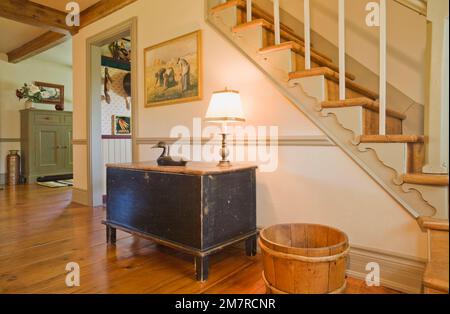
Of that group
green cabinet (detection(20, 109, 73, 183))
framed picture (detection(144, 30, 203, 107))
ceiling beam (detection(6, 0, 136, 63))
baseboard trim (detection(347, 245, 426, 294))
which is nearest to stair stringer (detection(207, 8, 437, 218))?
baseboard trim (detection(347, 245, 426, 294))

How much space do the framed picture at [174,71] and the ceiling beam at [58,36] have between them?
0.80m

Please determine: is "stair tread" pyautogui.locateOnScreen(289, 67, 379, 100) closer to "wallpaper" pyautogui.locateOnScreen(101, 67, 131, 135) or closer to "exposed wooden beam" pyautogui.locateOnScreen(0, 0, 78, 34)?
"wallpaper" pyautogui.locateOnScreen(101, 67, 131, 135)

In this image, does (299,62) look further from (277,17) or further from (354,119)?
(354,119)

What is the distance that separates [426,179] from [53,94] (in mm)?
6756

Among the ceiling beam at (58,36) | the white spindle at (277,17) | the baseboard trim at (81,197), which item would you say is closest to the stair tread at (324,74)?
the white spindle at (277,17)

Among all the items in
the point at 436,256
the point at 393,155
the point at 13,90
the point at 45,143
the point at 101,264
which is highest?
the point at 13,90

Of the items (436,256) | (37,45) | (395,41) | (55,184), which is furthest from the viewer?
(55,184)

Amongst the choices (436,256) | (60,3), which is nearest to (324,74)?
(436,256)

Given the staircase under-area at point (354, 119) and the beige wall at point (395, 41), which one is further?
the beige wall at point (395, 41)

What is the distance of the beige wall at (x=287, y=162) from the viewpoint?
5.30 ft

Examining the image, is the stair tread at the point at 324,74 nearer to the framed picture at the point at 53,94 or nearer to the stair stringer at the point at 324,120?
the stair stringer at the point at 324,120

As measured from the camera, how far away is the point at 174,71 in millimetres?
2625

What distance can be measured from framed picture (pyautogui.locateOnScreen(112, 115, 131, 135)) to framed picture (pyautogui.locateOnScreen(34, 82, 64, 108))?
2.89m

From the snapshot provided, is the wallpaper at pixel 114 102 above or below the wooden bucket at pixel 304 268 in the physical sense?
above
